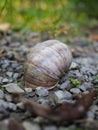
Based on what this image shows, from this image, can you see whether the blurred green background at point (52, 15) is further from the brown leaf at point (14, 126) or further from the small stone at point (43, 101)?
the brown leaf at point (14, 126)

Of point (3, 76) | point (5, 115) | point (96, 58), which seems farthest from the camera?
point (96, 58)

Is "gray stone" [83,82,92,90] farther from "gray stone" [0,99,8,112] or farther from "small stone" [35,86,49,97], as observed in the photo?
"gray stone" [0,99,8,112]

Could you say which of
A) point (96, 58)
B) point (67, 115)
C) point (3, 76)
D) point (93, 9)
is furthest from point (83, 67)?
point (93, 9)

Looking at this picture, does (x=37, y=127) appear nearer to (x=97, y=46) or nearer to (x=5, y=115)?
(x=5, y=115)

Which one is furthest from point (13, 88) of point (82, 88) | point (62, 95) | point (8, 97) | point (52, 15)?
point (52, 15)

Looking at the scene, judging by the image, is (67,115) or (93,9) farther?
(93,9)

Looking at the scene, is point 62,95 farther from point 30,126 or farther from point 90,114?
point 30,126

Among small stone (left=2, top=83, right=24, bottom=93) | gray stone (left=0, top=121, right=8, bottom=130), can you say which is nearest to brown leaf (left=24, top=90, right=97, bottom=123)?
gray stone (left=0, top=121, right=8, bottom=130)
